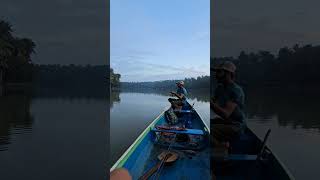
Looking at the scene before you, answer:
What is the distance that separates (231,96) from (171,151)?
82.1 inches

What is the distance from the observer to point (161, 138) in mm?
5508

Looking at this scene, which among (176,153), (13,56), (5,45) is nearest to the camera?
(176,153)

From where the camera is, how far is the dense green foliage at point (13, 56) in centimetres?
3055

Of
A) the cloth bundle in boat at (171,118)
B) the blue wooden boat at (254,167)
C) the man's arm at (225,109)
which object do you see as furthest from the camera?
the cloth bundle in boat at (171,118)

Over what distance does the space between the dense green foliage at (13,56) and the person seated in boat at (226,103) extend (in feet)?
99.4

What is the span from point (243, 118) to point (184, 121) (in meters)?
4.47

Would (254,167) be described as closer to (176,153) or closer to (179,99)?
(176,153)

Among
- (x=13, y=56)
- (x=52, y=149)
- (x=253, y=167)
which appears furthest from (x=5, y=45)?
(x=253, y=167)

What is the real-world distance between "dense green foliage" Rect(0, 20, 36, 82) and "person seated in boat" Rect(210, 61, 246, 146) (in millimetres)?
30292

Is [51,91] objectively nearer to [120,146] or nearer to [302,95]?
[302,95]

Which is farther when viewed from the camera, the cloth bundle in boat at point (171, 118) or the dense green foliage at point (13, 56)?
the dense green foliage at point (13, 56)

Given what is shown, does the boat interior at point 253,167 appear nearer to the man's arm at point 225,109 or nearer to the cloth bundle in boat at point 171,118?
the man's arm at point 225,109

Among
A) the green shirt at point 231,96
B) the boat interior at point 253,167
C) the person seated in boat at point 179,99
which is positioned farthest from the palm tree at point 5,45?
the green shirt at point 231,96

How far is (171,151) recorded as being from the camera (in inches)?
185
